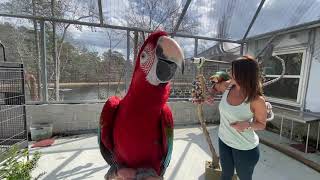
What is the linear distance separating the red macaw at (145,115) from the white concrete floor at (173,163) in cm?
131

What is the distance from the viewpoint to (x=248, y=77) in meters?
1.40

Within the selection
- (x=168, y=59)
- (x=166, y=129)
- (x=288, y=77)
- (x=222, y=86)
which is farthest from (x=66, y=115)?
(x=288, y=77)

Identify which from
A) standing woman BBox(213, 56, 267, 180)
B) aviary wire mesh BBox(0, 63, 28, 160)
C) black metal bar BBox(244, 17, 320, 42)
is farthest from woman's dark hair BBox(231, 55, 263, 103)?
black metal bar BBox(244, 17, 320, 42)

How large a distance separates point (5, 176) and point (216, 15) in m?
3.29

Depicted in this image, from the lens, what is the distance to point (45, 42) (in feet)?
10.4

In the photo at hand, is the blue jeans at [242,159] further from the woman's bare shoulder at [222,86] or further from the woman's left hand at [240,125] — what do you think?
the woman's bare shoulder at [222,86]

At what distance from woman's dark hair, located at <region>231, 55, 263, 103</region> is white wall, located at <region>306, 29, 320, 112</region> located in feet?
8.24

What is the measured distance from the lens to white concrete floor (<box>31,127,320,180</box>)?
239 cm

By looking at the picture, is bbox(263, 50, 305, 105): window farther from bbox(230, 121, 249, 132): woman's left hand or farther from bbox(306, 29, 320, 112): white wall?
bbox(230, 121, 249, 132): woman's left hand

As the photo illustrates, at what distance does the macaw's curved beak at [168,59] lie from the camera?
0.88 m

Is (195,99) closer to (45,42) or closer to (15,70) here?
(15,70)

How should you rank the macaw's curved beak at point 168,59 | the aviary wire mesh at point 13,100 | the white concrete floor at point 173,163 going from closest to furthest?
the macaw's curved beak at point 168,59 → the aviary wire mesh at point 13,100 → the white concrete floor at point 173,163

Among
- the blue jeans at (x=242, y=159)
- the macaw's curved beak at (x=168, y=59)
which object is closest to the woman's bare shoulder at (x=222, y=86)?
the blue jeans at (x=242, y=159)

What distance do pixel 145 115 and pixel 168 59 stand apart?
29 cm
